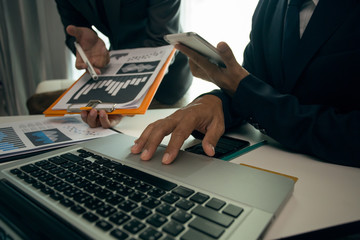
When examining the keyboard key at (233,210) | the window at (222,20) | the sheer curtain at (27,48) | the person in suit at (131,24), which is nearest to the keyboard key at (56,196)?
the keyboard key at (233,210)

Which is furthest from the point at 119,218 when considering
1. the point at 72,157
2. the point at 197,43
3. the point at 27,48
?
the point at 27,48

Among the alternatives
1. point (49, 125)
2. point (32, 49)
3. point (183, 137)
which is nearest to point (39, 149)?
point (49, 125)

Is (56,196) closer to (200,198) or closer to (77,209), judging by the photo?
(77,209)

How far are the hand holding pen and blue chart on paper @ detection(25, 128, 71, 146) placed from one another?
268 mm

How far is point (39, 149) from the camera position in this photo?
1.82 feet

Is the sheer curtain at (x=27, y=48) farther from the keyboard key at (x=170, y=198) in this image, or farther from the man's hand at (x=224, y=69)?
the keyboard key at (x=170, y=198)

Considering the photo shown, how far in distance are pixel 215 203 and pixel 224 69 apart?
406 millimetres

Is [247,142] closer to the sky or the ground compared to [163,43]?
closer to the ground

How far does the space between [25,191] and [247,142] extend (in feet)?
1.41

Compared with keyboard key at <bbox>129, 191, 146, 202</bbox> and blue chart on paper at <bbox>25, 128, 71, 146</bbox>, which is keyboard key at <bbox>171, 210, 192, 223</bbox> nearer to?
keyboard key at <bbox>129, 191, 146, 202</bbox>

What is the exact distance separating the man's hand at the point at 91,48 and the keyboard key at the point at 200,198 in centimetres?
71

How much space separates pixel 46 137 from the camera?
0.63 meters

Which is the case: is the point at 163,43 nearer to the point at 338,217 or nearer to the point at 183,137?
the point at 183,137

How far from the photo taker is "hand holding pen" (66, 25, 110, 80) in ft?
2.95
